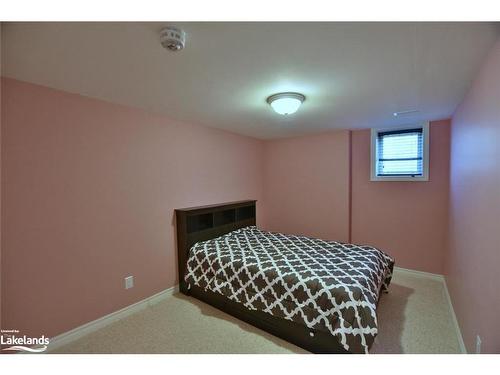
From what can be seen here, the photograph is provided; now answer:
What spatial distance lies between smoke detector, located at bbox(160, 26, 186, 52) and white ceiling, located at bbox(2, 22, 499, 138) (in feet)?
0.11

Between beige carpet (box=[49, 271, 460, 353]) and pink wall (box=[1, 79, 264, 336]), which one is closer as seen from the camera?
pink wall (box=[1, 79, 264, 336])

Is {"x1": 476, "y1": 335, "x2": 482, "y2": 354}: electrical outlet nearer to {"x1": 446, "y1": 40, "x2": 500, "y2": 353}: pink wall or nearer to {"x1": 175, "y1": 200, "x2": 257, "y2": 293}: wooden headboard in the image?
{"x1": 446, "y1": 40, "x2": 500, "y2": 353}: pink wall

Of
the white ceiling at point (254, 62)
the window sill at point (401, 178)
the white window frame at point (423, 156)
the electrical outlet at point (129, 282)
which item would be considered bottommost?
the electrical outlet at point (129, 282)

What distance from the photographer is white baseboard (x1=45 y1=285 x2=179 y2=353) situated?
1.89 meters

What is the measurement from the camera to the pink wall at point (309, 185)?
3.71 metres

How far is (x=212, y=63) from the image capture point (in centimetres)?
147

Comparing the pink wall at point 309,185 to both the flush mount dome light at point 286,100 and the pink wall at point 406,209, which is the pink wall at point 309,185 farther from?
the flush mount dome light at point 286,100

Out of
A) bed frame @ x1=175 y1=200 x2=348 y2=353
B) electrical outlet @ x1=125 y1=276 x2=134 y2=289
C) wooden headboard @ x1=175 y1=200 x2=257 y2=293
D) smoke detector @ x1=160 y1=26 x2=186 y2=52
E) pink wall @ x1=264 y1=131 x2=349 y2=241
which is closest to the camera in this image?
smoke detector @ x1=160 y1=26 x2=186 y2=52

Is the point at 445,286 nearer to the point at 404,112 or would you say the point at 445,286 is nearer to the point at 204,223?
the point at 404,112

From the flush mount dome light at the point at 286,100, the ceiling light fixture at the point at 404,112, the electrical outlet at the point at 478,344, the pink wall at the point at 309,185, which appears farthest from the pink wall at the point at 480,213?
the pink wall at the point at 309,185

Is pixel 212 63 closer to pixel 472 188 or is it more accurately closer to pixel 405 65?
pixel 405 65

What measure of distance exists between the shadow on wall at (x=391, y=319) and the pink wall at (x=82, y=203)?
230 centimetres
